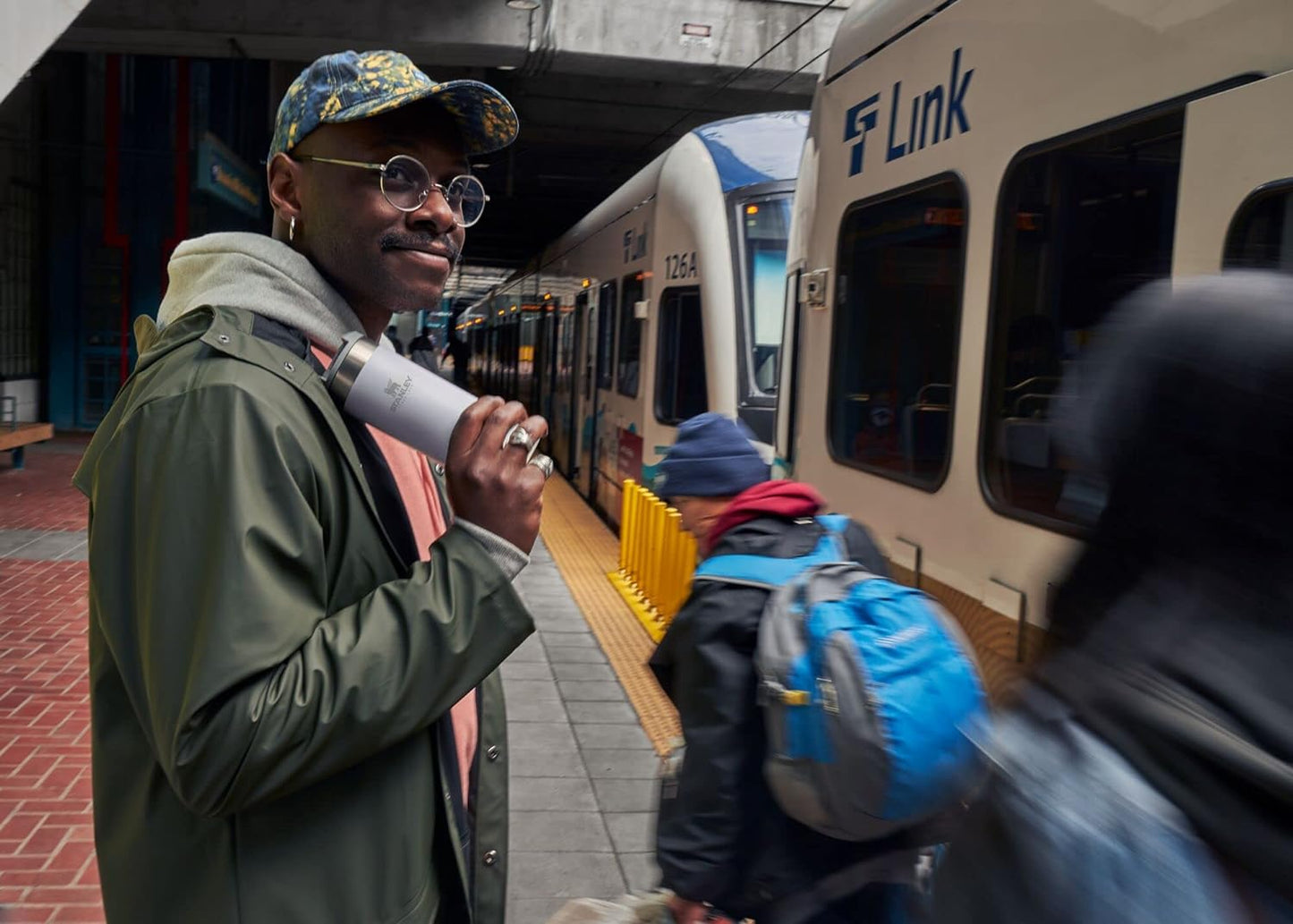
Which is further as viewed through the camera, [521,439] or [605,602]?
[605,602]

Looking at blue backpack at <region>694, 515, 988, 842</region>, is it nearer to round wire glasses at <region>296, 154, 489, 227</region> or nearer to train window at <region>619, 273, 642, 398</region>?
round wire glasses at <region>296, 154, 489, 227</region>

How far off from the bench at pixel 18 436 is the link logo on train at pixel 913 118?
382 inches

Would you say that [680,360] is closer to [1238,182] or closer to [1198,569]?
[1238,182]

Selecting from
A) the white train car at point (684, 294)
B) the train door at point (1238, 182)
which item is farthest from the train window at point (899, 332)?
the white train car at point (684, 294)

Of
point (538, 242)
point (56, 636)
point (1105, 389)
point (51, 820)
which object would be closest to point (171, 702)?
point (1105, 389)

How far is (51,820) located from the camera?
12.9 feet

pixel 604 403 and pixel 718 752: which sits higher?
pixel 604 403

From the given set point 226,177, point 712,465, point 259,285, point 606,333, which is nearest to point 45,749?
point 712,465

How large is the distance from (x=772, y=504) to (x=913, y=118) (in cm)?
204

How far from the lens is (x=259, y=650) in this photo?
116 cm

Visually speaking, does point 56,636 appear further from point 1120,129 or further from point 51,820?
point 1120,129

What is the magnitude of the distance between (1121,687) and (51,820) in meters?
4.15

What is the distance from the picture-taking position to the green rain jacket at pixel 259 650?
1168mm

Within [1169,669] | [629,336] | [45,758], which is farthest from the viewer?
[629,336]
